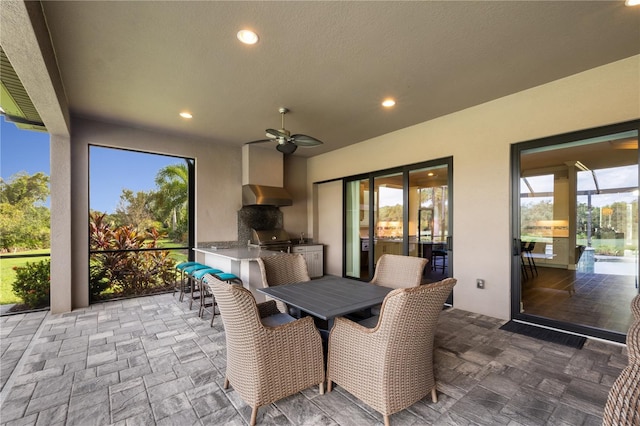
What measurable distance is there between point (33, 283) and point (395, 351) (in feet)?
17.3

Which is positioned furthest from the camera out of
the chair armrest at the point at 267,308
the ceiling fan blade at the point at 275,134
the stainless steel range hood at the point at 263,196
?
the stainless steel range hood at the point at 263,196

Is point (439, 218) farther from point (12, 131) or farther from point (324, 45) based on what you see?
point (12, 131)

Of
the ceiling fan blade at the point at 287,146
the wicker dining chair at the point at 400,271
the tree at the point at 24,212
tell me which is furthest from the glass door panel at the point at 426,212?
the tree at the point at 24,212

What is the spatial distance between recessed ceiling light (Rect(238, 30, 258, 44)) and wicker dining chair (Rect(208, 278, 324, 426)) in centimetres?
197

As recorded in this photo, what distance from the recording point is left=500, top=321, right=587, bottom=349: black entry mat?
9.47 ft

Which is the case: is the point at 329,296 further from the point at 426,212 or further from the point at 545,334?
the point at 426,212

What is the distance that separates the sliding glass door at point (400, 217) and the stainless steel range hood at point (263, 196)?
1374mm

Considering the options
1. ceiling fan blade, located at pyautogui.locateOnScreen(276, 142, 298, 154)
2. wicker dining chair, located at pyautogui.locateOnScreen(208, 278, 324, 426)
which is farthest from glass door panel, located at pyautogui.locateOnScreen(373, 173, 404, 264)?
wicker dining chair, located at pyautogui.locateOnScreen(208, 278, 324, 426)

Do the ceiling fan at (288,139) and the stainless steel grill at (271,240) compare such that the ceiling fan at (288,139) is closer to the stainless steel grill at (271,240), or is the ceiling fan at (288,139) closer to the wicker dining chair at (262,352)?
the wicker dining chair at (262,352)

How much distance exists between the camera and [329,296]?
7.72ft

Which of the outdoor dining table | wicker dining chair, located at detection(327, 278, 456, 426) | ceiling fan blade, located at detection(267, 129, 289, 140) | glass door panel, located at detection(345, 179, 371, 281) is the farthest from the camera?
glass door panel, located at detection(345, 179, 371, 281)

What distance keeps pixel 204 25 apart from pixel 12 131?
3915 mm

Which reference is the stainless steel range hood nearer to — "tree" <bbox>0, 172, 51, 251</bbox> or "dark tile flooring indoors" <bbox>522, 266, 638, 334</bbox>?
"tree" <bbox>0, 172, 51, 251</bbox>

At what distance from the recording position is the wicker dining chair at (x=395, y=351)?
1655 mm
